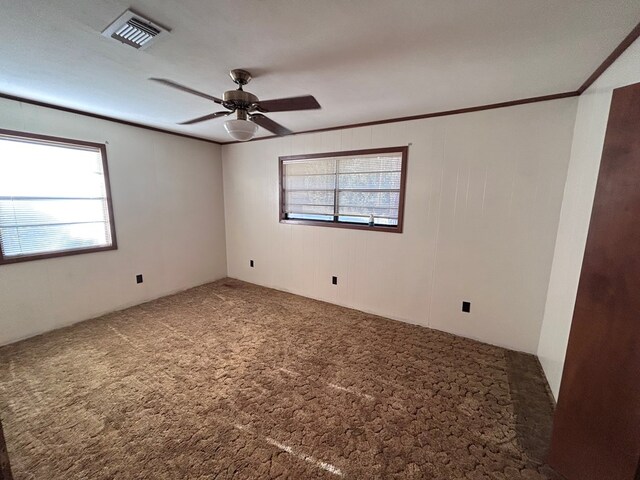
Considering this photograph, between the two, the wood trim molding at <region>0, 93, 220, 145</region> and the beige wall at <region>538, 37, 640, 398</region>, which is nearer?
the beige wall at <region>538, 37, 640, 398</region>

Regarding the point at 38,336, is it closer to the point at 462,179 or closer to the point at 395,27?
the point at 395,27

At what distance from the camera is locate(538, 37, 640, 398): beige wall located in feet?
5.63

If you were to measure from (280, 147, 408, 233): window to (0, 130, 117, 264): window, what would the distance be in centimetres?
236

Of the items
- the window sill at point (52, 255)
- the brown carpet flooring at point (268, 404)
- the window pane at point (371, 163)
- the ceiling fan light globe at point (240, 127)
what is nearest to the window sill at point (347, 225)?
the window pane at point (371, 163)

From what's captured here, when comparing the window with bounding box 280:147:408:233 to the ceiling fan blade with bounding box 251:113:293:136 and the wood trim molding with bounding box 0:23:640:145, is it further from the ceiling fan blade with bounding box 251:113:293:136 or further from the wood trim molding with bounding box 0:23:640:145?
the ceiling fan blade with bounding box 251:113:293:136

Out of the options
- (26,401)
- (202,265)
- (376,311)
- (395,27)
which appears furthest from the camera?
(202,265)

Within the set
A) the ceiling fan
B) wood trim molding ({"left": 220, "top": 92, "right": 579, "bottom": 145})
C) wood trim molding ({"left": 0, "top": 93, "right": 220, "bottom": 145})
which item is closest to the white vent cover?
the ceiling fan

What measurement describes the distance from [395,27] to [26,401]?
11.7ft

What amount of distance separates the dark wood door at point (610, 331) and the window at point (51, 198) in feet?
15.1

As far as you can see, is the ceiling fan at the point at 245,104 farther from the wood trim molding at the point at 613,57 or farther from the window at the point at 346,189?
the wood trim molding at the point at 613,57

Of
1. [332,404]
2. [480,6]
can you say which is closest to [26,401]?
[332,404]

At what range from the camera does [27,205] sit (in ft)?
8.84

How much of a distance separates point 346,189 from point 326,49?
78.2 inches

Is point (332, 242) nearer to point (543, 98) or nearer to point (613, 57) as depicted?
point (543, 98)
